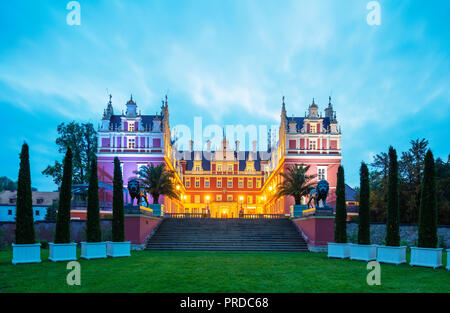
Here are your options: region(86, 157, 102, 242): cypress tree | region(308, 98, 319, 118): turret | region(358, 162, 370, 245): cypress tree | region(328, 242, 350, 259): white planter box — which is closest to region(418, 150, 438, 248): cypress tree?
region(358, 162, 370, 245): cypress tree

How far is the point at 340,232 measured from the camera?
1930cm

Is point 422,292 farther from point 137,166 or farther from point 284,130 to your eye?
point 137,166

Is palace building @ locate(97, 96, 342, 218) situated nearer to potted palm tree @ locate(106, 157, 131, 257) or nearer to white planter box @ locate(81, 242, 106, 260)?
potted palm tree @ locate(106, 157, 131, 257)

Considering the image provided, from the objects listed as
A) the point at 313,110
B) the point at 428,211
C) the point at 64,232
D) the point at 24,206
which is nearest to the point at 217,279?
the point at 64,232

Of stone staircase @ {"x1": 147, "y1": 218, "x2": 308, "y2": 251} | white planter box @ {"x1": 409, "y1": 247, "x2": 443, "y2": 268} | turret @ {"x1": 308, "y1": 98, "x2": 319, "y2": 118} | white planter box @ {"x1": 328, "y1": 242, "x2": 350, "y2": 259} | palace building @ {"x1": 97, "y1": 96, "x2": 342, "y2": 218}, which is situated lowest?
stone staircase @ {"x1": 147, "y1": 218, "x2": 308, "y2": 251}

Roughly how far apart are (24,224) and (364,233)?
Answer: 15790mm

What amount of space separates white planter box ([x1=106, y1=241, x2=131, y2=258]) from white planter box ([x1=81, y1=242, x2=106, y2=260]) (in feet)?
2.69

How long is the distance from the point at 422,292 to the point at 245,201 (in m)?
59.9

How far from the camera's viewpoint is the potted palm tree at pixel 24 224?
575 inches

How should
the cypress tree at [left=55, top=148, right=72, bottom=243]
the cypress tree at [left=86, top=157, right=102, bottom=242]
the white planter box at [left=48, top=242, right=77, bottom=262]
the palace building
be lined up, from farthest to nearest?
the palace building
the cypress tree at [left=86, top=157, right=102, bottom=242]
the cypress tree at [left=55, top=148, right=72, bottom=243]
the white planter box at [left=48, top=242, right=77, bottom=262]

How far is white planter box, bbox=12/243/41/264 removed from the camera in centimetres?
1452

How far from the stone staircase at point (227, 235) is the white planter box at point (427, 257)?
34.0 feet

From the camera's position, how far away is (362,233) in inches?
695
